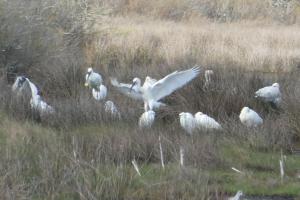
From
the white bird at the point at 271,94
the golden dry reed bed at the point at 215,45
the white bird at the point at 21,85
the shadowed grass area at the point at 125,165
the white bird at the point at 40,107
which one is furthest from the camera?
the golden dry reed bed at the point at 215,45

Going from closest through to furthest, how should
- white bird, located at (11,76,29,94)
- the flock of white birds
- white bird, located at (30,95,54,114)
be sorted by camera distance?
the flock of white birds < white bird, located at (30,95,54,114) < white bird, located at (11,76,29,94)

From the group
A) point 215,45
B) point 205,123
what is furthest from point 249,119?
point 215,45

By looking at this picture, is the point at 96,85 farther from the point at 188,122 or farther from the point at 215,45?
the point at 215,45

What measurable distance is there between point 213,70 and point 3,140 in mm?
4910

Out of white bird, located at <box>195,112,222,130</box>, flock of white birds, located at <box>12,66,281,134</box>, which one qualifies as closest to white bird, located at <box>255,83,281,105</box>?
flock of white birds, located at <box>12,66,281,134</box>

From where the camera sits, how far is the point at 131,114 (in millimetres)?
11117

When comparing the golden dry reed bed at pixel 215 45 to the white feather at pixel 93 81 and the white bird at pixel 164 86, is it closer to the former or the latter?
the white feather at pixel 93 81

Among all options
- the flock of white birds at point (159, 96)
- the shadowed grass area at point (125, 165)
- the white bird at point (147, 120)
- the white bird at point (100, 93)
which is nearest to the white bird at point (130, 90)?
the flock of white birds at point (159, 96)

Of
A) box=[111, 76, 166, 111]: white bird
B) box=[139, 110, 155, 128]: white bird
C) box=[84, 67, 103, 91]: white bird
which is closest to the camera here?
box=[139, 110, 155, 128]: white bird

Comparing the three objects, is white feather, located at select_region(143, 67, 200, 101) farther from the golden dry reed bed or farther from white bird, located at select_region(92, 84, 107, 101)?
the golden dry reed bed

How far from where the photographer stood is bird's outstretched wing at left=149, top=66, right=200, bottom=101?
1075 cm

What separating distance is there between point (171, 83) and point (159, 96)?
1.00 ft

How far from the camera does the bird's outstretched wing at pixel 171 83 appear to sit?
423 inches

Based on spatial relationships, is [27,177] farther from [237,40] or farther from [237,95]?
[237,40]
